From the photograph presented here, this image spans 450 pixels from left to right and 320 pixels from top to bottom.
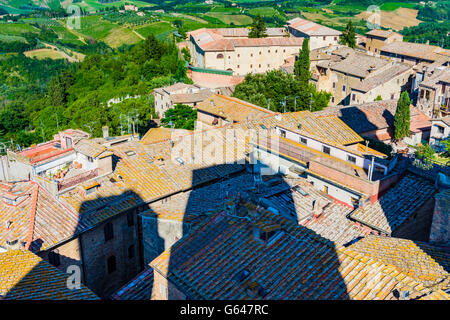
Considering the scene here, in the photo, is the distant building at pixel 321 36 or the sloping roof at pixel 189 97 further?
the distant building at pixel 321 36

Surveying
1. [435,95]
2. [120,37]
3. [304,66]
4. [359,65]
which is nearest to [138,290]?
[435,95]

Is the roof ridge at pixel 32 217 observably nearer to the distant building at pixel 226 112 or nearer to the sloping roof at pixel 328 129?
the distant building at pixel 226 112

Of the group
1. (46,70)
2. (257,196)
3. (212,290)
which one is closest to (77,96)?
(46,70)

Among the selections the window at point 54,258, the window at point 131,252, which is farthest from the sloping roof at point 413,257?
the window at point 54,258
